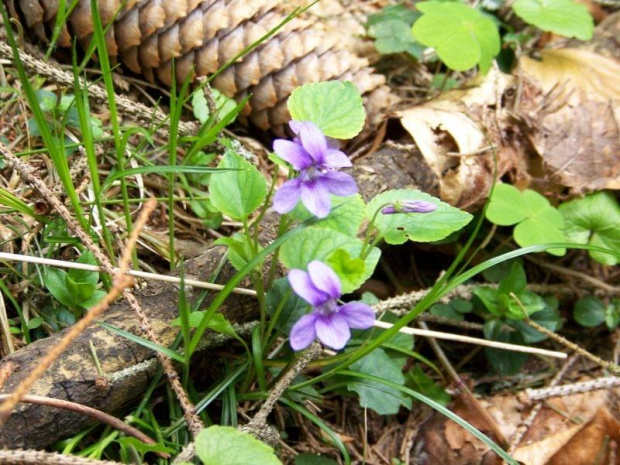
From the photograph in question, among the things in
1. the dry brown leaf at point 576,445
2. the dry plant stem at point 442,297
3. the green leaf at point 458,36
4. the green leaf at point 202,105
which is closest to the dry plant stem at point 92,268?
the dry plant stem at point 442,297

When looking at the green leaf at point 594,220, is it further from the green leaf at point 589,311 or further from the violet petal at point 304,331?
the violet petal at point 304,331

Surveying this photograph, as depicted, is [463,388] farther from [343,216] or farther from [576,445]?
[343,216]

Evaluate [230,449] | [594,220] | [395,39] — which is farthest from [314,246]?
[395,39]

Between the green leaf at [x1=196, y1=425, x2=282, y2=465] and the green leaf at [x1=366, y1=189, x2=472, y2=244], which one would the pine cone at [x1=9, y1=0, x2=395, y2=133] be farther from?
the green leaf at [x1=196, y1=425, x2=282, y2=465]

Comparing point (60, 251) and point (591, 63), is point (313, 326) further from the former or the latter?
point (591, 63)

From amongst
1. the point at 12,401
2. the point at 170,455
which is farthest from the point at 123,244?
the point at 12,401
